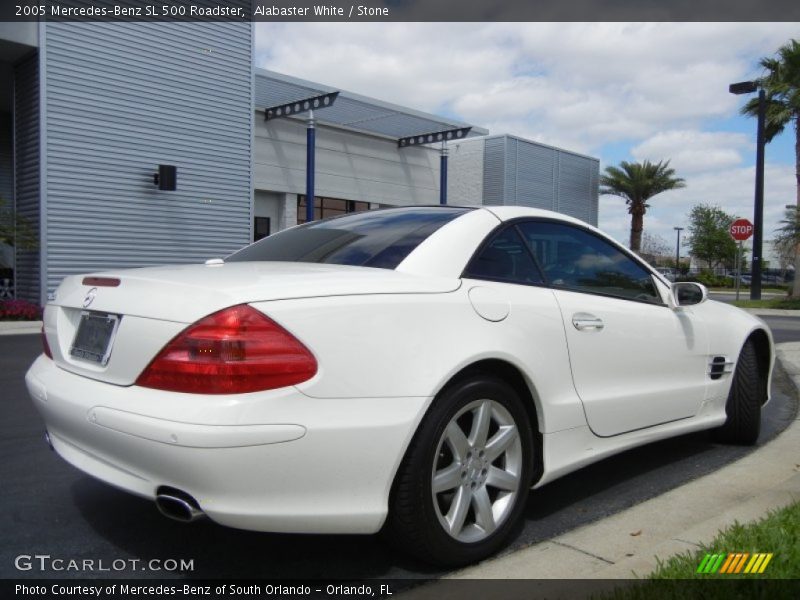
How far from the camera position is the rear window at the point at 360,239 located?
3.19 meters

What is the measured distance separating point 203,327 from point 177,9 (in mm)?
15704

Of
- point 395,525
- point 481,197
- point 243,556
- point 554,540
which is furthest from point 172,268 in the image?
point 481,197

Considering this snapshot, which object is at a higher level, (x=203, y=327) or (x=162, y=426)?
(x=203, y=327)

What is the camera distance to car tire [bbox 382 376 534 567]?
2.64m

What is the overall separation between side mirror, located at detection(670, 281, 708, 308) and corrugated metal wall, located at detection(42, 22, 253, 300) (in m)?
13.4

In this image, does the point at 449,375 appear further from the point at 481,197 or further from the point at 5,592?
the point at 481,197

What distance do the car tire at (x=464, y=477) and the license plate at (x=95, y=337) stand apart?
1169mm

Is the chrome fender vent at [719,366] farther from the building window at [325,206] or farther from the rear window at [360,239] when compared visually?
the building window at [325,206]

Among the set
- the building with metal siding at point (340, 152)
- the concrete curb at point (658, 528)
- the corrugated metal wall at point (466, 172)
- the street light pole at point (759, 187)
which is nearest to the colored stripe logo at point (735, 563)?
the concrete curb at point (658, 528)

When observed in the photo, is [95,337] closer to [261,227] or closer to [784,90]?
[261,227]

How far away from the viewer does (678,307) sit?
4.15m

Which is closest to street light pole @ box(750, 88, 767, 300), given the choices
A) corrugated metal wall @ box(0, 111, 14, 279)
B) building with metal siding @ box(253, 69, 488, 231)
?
building with metal siding @ box(253, 69, 488, 231)

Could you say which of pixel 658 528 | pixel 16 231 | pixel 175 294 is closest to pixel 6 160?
pixel 16 231

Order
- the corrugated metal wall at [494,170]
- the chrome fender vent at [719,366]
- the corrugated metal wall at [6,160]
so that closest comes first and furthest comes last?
the chrome fender vent at [719,366] → the corrugated metal wall at [6,160] → the corrugated metal wall at [494,170]
